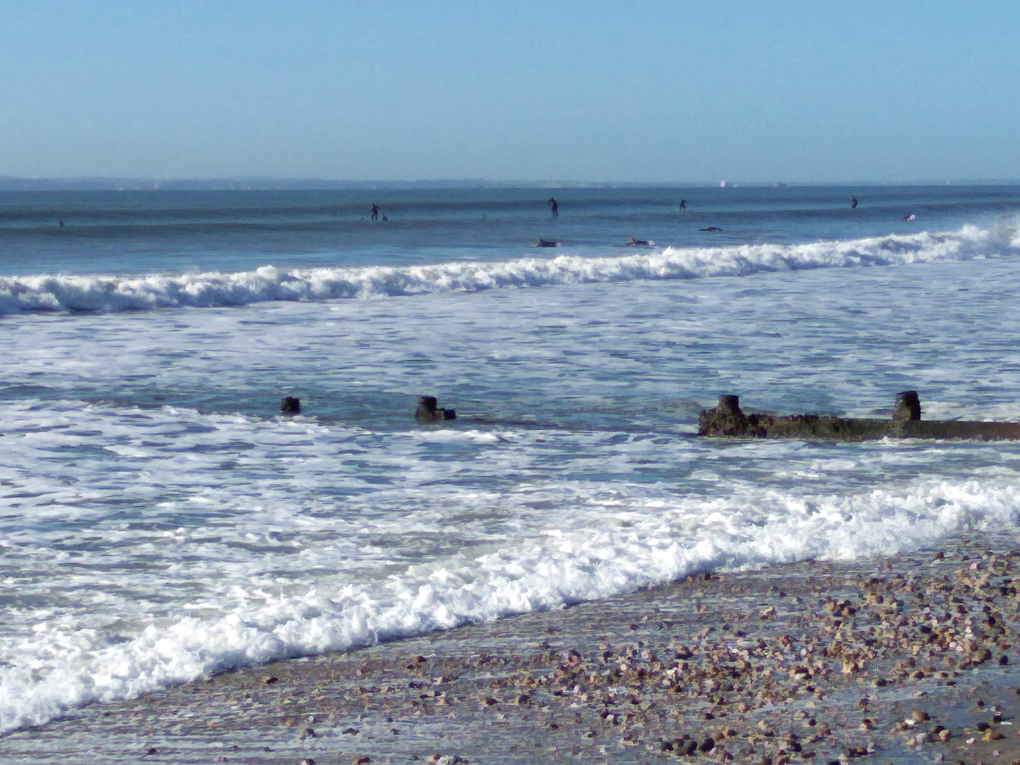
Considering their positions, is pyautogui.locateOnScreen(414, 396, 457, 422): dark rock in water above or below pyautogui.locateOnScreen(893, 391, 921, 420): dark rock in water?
below

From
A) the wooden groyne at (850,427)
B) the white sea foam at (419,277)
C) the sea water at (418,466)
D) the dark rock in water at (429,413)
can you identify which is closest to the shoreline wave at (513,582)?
the sea water at (418,466)

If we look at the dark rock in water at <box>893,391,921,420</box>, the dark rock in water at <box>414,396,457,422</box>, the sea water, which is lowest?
the sea water

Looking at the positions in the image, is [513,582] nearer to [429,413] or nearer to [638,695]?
[638,695]

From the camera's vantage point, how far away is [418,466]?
26.1ft

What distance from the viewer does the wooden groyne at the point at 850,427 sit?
843cm

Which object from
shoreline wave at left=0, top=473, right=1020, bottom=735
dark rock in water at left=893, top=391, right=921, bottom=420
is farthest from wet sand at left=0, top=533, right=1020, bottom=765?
dark rock in water at left=893, top=391, right=921, bottom=420

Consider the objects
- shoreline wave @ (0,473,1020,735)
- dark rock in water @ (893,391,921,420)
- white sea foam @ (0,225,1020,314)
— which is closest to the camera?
shoreline wave @ (0,473,1020,735)

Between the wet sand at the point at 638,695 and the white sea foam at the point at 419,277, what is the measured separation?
18366mm

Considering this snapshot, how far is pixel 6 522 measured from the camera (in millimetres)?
6559

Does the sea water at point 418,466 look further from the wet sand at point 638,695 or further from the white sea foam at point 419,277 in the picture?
the white sea foam at point 419,277

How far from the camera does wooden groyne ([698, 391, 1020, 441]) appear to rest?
8.43 m

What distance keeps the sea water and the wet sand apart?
0.26 metres

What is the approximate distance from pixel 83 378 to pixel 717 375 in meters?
6.16

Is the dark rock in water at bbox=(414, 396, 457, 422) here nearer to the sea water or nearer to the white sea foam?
the sea water
